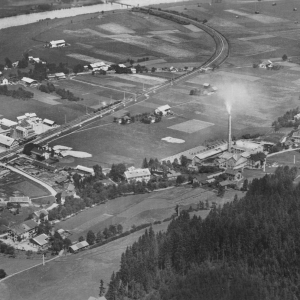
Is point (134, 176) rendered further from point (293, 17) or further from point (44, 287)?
point (293, 17)

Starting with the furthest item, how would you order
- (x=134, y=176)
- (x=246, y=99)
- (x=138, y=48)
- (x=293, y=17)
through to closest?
1. (x=293, y=17)
2. (x=138, y=48)
3. (x=246, y=99)
4. (x=134, y=176)

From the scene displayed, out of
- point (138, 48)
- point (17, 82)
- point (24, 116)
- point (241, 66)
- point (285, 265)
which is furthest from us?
point (138, 48)

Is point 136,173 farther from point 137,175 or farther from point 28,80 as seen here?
point 28,80

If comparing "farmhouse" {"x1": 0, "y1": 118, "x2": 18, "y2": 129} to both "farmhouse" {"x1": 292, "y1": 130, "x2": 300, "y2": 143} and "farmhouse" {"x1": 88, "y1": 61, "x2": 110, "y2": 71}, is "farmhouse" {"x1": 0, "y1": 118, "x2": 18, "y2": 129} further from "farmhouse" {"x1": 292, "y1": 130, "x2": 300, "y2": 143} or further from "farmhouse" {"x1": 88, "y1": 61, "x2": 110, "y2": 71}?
"farmhouse" {"x1": 88, "y1": 61, "x2": 110, "y2": 71}

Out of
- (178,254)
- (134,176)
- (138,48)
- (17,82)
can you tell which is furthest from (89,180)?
(138,48)

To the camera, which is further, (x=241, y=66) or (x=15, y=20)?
(x=15, y=20)

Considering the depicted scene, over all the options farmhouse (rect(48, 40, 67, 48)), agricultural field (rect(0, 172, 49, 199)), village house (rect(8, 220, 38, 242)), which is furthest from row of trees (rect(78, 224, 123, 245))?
farmhouse (rect(48, 40, 67, 48))
